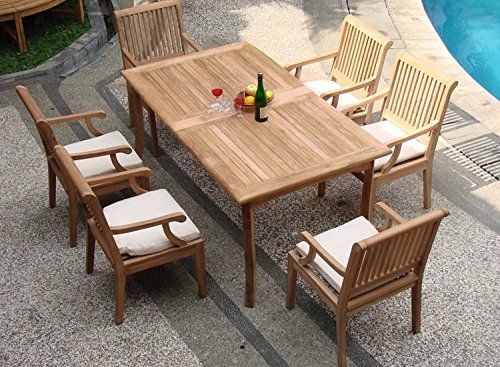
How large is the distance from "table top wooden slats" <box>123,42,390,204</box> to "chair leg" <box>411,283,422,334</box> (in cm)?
89

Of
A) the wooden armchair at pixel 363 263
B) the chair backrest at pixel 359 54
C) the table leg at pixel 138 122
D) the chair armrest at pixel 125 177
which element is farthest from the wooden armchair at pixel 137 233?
the chair backrest at pixel 359 54

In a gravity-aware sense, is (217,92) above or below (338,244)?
above

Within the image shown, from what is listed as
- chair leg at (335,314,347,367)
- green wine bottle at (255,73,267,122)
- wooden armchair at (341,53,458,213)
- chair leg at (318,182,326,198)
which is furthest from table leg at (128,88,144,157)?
chair leg at (335,314,347,367)

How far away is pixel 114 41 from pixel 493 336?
5.49m

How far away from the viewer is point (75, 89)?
7195 millimetres

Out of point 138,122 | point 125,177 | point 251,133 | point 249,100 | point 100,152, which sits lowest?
point 138,122

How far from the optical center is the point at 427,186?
5.44m

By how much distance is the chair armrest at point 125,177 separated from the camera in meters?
4.85

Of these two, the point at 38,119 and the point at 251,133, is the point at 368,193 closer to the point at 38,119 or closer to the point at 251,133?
the point at 251,133

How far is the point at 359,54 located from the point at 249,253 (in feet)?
7.90

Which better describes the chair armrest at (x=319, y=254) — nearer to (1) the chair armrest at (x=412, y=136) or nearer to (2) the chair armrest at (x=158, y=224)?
(2) the chair armrest at (x=158, y=224)

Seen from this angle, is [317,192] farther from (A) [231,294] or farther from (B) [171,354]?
(B) [171,354]

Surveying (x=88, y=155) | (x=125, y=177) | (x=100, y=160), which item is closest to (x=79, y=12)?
(x=100, y=160)

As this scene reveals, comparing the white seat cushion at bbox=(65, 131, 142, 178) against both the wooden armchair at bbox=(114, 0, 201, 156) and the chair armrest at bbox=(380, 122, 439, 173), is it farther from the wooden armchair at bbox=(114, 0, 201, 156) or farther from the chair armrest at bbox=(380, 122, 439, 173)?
the chair armrest at bbox=(380, 122, 439, 173)
